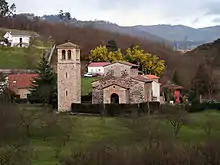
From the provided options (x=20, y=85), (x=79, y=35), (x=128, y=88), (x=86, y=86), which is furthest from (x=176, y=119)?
(x=79, y=35)

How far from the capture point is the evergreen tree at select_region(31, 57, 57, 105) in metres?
43.8

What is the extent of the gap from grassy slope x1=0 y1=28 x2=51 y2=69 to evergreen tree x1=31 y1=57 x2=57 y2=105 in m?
22.6

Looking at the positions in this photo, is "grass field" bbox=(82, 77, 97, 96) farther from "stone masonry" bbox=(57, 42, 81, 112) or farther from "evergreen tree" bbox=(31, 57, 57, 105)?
"stone masonry" bbox=(57, 42, 81, 112)

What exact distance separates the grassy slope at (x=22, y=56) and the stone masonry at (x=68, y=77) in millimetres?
26596

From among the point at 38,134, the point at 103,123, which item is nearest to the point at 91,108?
the point at 103,123

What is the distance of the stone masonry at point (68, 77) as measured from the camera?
41469 millimetres

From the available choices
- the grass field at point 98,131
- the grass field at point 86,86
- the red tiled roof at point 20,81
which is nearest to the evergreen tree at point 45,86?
the grass field at point 86,86

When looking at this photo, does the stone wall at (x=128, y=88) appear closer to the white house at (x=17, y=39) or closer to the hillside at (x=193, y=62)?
the hillside at (x=193, y=62)

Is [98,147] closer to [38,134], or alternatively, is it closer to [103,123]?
[38,134]

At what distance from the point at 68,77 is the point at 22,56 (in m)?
32.4

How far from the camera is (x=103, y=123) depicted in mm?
33906

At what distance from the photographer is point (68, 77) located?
137 feet

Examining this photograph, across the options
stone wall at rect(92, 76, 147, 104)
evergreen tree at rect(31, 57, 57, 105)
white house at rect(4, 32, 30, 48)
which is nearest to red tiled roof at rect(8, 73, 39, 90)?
evergreen tree at rect(31, 57, 57, 105)

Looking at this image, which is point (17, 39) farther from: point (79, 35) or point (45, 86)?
point (45, 86)
